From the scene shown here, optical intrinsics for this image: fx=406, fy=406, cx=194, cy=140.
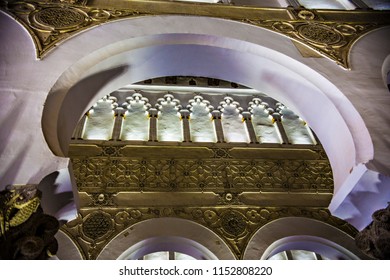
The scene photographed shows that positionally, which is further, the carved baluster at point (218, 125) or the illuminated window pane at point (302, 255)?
the carved baluster at point (218, 125)

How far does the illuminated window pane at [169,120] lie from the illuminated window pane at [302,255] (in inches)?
108

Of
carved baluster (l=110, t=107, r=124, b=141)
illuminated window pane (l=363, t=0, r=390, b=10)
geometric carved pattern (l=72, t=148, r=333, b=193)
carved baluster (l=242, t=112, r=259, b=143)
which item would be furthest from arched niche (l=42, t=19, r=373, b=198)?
carved baluster (l=242, t=112, r=259, b=143)

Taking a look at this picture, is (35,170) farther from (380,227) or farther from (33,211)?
(380,227)

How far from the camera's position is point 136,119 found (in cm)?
770

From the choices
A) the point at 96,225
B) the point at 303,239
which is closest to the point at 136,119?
the point at 96,225

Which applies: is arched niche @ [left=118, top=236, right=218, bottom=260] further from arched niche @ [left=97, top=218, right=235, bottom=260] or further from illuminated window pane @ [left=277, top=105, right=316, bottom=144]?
illuminated window pane @ [left=277, top=105, right=316, bottom=144]

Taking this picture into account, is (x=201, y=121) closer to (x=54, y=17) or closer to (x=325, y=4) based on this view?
(x=325, y=4)

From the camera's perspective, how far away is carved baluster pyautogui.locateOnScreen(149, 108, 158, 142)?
23.8ft

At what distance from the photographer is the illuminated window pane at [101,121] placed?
7.29 meters

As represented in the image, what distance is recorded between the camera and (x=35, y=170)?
2303 millimetres

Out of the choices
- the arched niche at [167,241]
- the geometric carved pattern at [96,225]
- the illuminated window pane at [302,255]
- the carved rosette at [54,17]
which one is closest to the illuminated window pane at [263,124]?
the illuminated window pane at [302,255]

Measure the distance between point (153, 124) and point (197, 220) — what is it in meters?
2.21

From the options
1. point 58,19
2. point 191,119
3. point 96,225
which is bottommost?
point 96,225

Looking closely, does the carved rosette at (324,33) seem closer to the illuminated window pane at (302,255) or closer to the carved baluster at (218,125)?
the carved baluster at (218,125)
